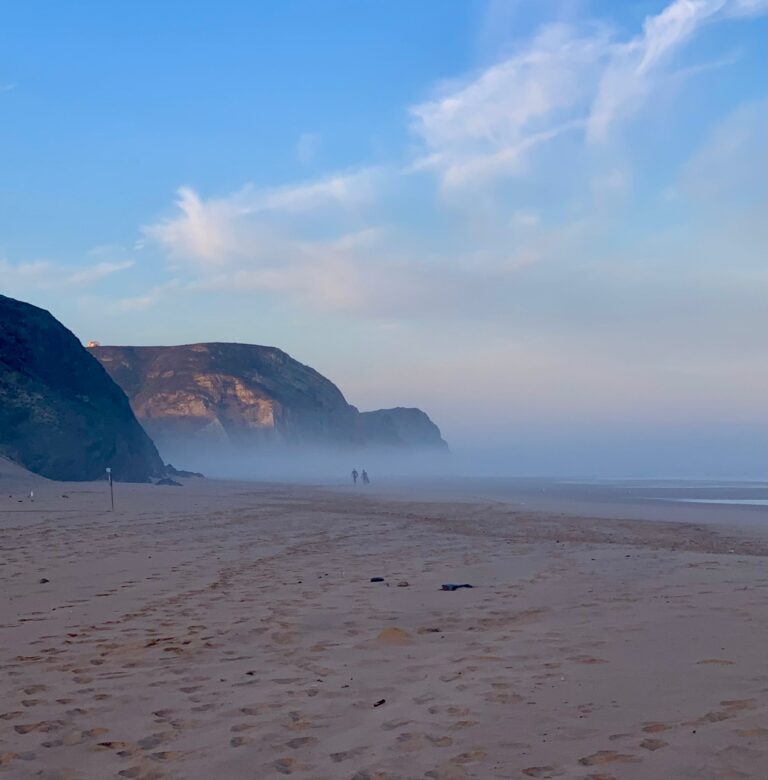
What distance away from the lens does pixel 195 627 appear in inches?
274

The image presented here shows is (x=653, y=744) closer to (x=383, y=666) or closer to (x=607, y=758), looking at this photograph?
(x=607, y=758)

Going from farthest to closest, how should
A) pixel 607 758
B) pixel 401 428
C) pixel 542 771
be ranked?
pixel 401 428, pixel 607 758, pixel 542 771

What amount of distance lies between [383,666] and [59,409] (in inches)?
1576

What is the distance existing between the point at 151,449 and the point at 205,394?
4858 centimetres

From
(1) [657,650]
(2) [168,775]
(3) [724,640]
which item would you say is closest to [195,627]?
(2) [168,775]

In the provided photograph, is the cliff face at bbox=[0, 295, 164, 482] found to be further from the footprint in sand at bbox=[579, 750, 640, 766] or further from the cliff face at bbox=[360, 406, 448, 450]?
the cliff face at bbox=[360, 406, 448, 450]

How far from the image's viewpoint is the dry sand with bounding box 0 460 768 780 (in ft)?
12.6

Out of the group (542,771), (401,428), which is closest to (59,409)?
(542,771)

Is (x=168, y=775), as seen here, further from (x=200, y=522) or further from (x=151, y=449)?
(x=151, y=449)

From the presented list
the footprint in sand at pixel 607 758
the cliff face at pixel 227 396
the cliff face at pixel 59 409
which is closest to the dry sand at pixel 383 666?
the footprint in sand at pixel 607 758

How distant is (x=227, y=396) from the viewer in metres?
103

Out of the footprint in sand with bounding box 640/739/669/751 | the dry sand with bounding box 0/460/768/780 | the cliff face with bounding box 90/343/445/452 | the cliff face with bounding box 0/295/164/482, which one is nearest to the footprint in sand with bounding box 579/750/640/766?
the dry sand with bounding box 0/460/768/780

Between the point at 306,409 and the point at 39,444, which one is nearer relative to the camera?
the point at 39,444

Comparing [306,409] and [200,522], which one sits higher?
[306,409]
